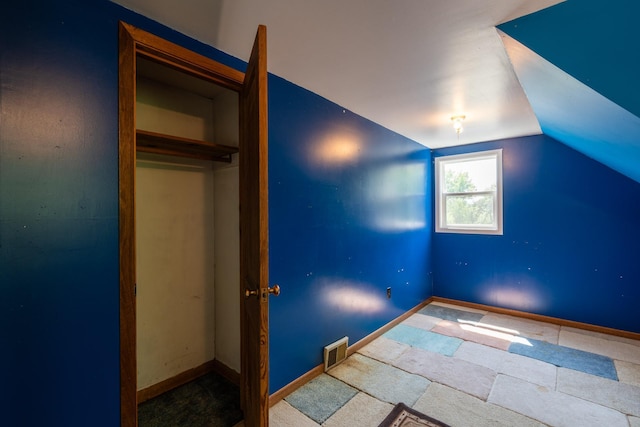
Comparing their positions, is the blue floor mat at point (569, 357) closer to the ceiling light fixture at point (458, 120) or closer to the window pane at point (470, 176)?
the window pane at point (470, 176)

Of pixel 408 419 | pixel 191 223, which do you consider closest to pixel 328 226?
pixel 191 223

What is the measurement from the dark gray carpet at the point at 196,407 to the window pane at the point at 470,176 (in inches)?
157

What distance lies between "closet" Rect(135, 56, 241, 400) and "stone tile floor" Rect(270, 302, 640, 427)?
0.90 m

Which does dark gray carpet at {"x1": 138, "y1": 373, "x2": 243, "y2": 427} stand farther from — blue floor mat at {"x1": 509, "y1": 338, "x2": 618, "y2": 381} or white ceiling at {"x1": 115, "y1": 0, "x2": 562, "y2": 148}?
blue floor mat at {"x1": 509, "y1": 338, "x2": 618, "y2": 381}

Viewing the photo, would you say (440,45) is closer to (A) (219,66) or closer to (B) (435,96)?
(B) (435,96)

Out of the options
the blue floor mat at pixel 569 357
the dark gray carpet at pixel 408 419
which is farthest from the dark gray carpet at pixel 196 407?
the blue floor mat at pixel 569 357

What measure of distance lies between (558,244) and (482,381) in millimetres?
2321

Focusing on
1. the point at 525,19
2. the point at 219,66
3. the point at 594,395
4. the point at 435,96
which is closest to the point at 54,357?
the point at 219,66

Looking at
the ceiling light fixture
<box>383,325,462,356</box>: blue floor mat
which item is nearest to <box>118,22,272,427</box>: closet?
<box>383,325,462,356</box>: blue floor mat

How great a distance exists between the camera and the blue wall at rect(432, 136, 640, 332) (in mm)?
3225

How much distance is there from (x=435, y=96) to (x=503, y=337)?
272 centimetres

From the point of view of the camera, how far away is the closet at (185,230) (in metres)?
2.23

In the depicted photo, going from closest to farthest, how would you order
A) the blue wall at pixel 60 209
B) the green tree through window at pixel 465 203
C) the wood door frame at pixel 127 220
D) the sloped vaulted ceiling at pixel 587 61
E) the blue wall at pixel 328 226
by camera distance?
the blue wall at pixel 60 209 → the sloped vaulted ceiling at pixel 587 61 → the wood door frame at pixel 127 220 → the blue wall at pixel 328 226 → the green tree through window at pixel 465 203

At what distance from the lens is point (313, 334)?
2.39 meters
